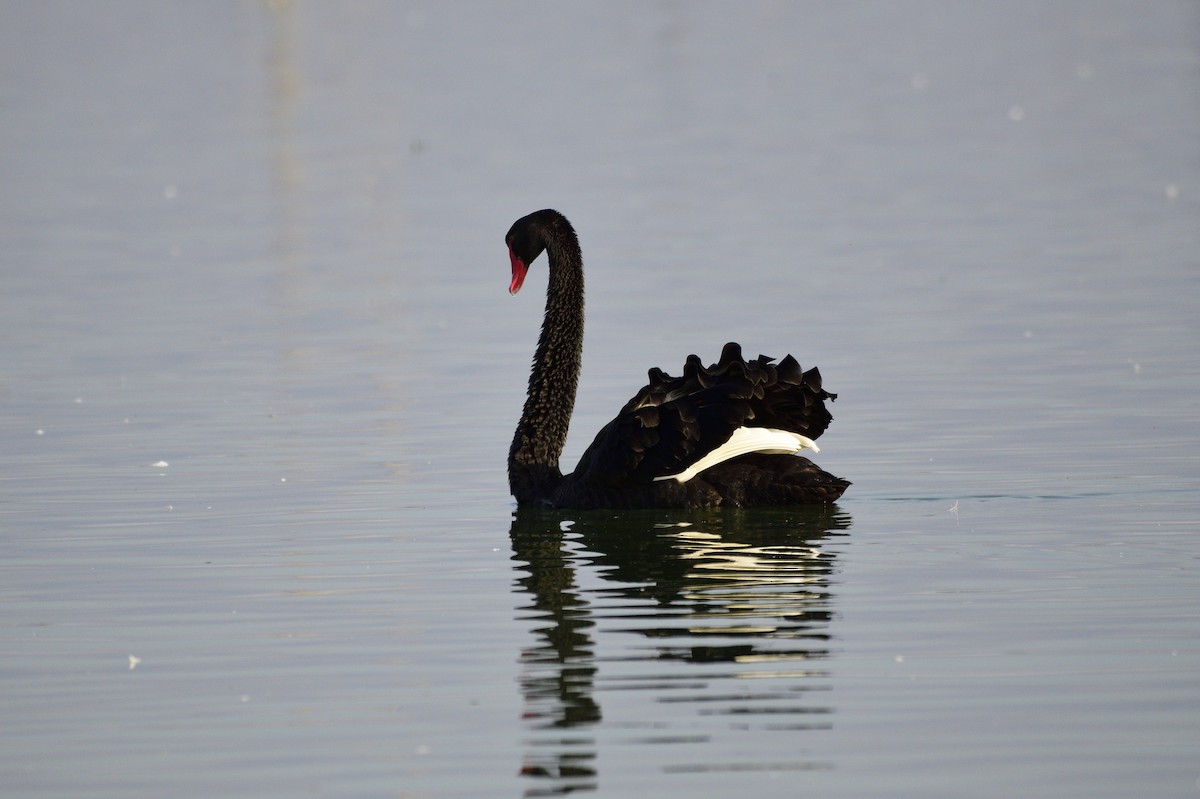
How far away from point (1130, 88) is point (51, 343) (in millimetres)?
20630

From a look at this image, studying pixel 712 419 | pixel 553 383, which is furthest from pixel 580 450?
pixel 712 419

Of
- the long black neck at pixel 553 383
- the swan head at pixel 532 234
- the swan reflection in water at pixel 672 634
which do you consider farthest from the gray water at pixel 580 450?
the swan head at pixel 532 234

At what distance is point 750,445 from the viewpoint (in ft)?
31.1

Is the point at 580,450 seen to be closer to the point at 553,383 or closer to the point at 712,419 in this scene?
the point at 553,383

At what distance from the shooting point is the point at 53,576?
8711mm

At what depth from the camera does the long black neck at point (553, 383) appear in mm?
10352

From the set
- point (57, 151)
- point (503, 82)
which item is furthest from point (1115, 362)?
point (503, 82)

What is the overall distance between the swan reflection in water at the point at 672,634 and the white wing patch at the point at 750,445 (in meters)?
0.26

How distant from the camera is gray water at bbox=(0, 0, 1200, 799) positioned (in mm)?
6184

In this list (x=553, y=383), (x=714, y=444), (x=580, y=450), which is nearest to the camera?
(x=714, y=444)

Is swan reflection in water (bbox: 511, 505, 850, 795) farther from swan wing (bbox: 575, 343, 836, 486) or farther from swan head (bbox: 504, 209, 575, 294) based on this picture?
swan head (bbox: 504, 209, 575, 294)

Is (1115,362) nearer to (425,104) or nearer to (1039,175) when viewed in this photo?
(1039,175)

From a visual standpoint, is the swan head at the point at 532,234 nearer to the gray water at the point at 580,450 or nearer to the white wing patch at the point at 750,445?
the gray water at the point at 580,450

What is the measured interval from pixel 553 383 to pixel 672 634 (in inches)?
144
